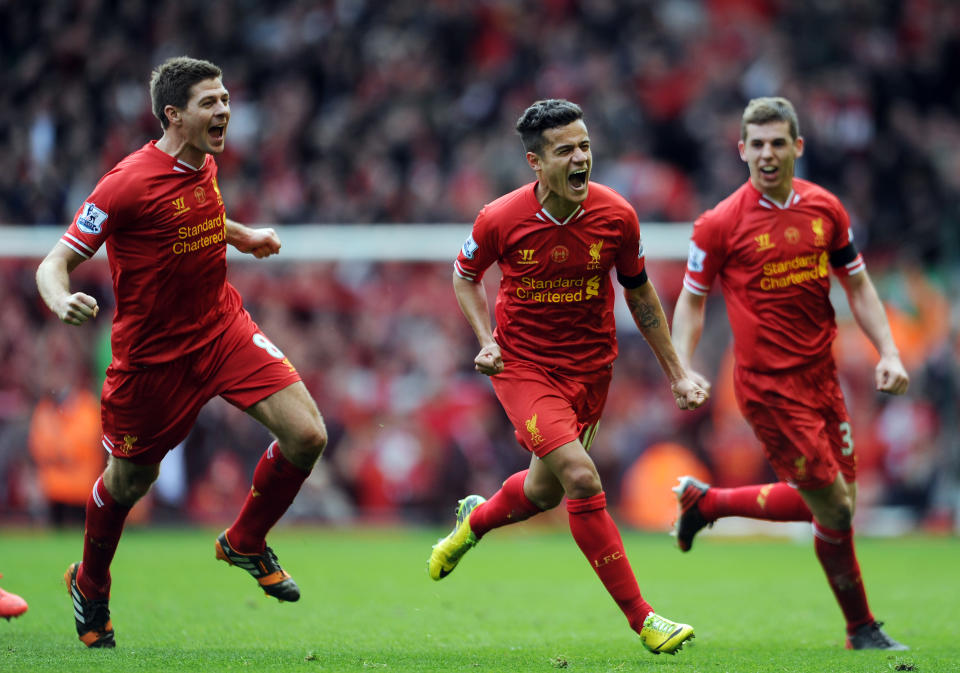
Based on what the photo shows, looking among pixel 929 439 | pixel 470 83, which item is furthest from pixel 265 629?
pixel 470 83

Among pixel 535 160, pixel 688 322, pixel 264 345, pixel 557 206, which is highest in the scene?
pixel 535 160

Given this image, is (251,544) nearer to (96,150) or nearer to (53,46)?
(96,150)

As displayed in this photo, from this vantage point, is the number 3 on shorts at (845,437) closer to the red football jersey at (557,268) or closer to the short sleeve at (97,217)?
the red football jersey at (557,268)

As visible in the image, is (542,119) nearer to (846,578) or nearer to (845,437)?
(845,437)

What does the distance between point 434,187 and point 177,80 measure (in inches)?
458

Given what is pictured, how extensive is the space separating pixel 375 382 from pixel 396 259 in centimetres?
159

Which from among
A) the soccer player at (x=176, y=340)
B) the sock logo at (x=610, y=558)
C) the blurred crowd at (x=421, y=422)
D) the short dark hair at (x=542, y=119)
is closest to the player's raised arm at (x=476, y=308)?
the short dark hair at (x=542, y=119)

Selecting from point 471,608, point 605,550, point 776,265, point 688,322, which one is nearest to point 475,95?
point 471,608

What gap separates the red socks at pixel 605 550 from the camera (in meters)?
6.62

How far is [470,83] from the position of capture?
2022 cm

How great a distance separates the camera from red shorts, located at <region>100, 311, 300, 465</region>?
22.9 ft

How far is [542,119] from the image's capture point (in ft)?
22.4

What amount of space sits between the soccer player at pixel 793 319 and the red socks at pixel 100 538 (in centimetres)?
330

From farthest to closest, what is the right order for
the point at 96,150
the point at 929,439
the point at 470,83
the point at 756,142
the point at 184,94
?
the point at 470,83 < the point at 96,150 < the point at 929,439 < the point at 756,142 < the point at 184,94
